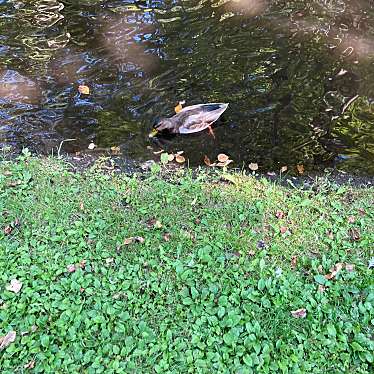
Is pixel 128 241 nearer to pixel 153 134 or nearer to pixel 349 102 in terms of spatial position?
pixel 153 134

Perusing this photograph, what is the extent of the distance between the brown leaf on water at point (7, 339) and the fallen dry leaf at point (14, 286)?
1.05 feet

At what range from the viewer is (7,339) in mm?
2924

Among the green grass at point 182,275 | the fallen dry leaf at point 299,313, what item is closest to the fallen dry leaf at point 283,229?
the green grass at point 182,275

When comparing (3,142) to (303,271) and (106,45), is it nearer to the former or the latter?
(106,45)

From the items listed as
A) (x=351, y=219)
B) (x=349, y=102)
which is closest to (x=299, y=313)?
(x=351, y=219)

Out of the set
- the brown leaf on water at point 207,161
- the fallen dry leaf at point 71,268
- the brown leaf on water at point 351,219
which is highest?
the fallen dry leaf at point 71,268

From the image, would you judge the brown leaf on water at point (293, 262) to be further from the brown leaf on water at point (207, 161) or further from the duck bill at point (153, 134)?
the duck bill at point (153, 134)

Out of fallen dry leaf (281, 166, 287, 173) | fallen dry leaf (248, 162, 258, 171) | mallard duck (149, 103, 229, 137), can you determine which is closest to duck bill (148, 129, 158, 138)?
mallard duck (149, 103, 229, 137)

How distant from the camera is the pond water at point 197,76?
16.1 ft

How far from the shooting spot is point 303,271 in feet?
10.9

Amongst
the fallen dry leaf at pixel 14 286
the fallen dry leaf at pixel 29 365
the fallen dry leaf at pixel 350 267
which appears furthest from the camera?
the fallen dry leaf at pixel 350 267

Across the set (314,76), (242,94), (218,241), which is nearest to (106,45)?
(242,94)

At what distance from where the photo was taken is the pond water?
16.1 feet

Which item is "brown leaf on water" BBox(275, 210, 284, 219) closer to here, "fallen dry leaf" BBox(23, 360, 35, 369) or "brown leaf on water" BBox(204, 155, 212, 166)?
"brown leaf on water" BBox(204, 155, 212, 166)
